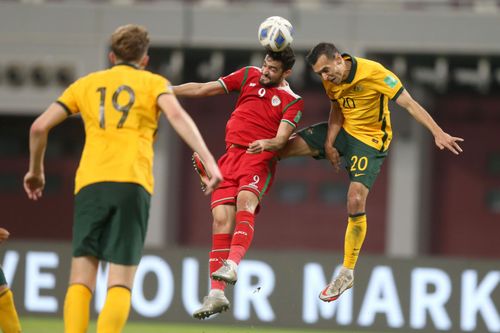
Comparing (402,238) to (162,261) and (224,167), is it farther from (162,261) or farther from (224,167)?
(224,167)

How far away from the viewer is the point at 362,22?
803 inches

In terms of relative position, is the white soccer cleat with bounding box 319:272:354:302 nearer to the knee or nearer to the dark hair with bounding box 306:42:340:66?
the knee

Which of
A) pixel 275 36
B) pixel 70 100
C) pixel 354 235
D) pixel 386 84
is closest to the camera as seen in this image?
pixel 70 100

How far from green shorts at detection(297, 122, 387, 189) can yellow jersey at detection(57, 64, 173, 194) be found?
8.90 feet

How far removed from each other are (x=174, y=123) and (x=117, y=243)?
800 mm

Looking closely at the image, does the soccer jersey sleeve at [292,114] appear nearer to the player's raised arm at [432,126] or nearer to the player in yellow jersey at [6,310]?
the player's raised arm at [432,126]

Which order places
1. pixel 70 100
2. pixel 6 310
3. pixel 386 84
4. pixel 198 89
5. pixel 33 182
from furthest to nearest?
pixel 386 84
pixel 198 89
pixel 6 310
pixel 33 182
pixel 70 100

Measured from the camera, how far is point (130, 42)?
7570 millimetres

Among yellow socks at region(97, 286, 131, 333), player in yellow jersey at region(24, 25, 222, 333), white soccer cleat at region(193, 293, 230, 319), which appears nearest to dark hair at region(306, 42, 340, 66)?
white soccer cleat at region(193, 293, 230, 319)

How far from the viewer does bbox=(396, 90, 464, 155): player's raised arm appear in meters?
9.24

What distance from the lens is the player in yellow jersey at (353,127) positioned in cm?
959

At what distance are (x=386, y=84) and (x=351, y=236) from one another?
4.23ft

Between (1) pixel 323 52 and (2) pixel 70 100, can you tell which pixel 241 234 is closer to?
(1) pixel 323 52

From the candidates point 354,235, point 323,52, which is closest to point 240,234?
point 354,235
